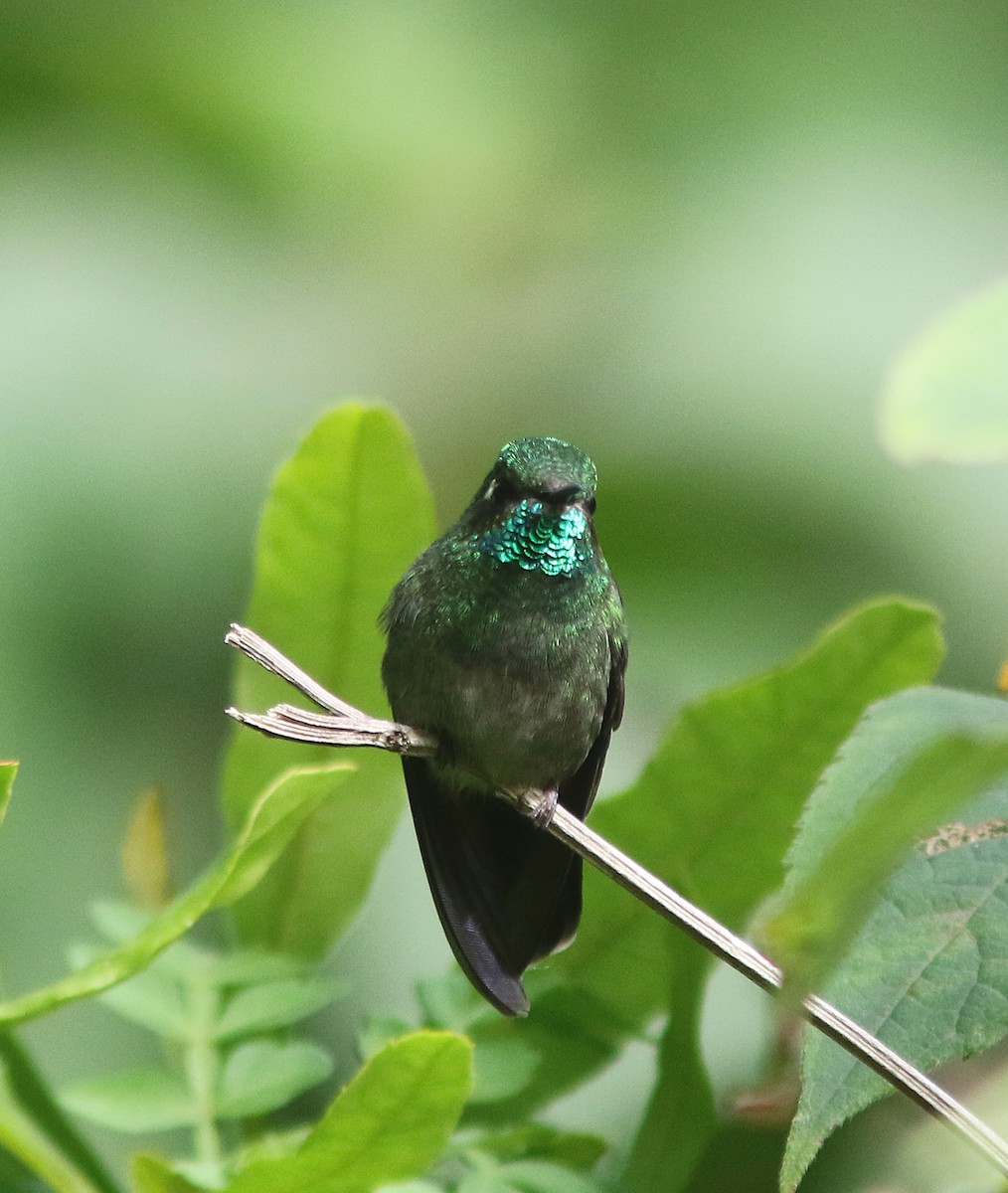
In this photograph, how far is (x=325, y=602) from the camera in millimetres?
1585

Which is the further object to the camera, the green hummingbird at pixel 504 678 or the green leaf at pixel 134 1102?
the green hummingbird at pixel 504 678

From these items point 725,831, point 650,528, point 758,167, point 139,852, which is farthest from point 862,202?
point 139,852

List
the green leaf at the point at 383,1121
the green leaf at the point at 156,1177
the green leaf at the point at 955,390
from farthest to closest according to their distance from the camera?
the green leaf at the point at 156,1177 < the green leaf at the point at 383,1121 < the green leaf at the point at 955,390

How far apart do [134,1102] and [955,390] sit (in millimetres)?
1014

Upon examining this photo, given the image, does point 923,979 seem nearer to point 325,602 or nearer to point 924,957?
point 924,957

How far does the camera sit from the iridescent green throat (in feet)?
5.00

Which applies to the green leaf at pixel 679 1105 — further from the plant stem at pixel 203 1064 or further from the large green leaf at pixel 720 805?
the plant stem at pixel 203 1064

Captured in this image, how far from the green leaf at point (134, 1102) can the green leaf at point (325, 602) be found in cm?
25

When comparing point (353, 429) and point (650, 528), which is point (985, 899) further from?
point (650, 528)

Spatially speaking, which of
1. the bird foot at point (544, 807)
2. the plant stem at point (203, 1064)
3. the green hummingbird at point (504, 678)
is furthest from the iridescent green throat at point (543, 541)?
the plant stem at point (203, 1064)

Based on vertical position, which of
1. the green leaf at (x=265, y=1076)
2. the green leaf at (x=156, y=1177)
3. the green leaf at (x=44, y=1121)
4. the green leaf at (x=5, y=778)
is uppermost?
the green leaf at (x=5, y=778)

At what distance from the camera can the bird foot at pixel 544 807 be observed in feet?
4.91

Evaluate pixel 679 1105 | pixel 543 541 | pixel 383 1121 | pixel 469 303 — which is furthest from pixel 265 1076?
pixel 469 303

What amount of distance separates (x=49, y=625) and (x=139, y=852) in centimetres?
101
